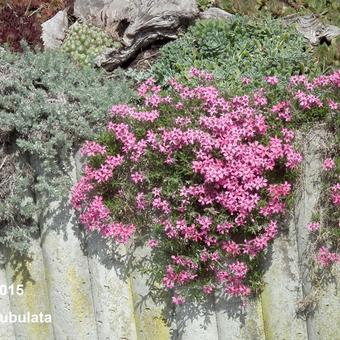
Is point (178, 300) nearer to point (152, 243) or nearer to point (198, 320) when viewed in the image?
point (198, 320)

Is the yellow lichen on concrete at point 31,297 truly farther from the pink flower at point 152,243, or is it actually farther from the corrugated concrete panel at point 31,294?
the pink flower at point 152,243

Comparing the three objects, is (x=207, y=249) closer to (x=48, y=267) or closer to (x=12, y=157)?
(x=48, y=267)

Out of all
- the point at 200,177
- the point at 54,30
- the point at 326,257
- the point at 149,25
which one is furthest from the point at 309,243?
the point at 54,30

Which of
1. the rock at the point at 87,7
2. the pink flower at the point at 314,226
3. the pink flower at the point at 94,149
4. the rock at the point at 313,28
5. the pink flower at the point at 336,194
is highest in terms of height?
the rock at the point at 87,7

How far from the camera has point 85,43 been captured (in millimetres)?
4133

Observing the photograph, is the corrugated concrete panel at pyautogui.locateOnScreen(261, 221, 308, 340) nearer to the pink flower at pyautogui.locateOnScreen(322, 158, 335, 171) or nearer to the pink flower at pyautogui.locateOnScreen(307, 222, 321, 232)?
the pink flower at pyautogui.locateOnScreen(307, 222, 321, 232)

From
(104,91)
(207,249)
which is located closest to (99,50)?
(104,91)

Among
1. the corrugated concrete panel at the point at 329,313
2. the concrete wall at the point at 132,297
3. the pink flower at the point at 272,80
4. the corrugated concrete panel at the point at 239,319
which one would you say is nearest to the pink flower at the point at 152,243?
the concrete wall at the point at 132,297

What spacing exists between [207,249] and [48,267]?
3.27 feet

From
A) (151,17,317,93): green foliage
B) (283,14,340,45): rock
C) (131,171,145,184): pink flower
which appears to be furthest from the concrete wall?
(283,14,340,45): rock

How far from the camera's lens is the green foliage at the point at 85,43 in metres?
4.07

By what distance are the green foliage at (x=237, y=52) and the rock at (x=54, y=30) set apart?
2.89 feet

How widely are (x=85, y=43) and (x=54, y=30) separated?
1.15 feet

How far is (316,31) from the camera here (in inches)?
156
